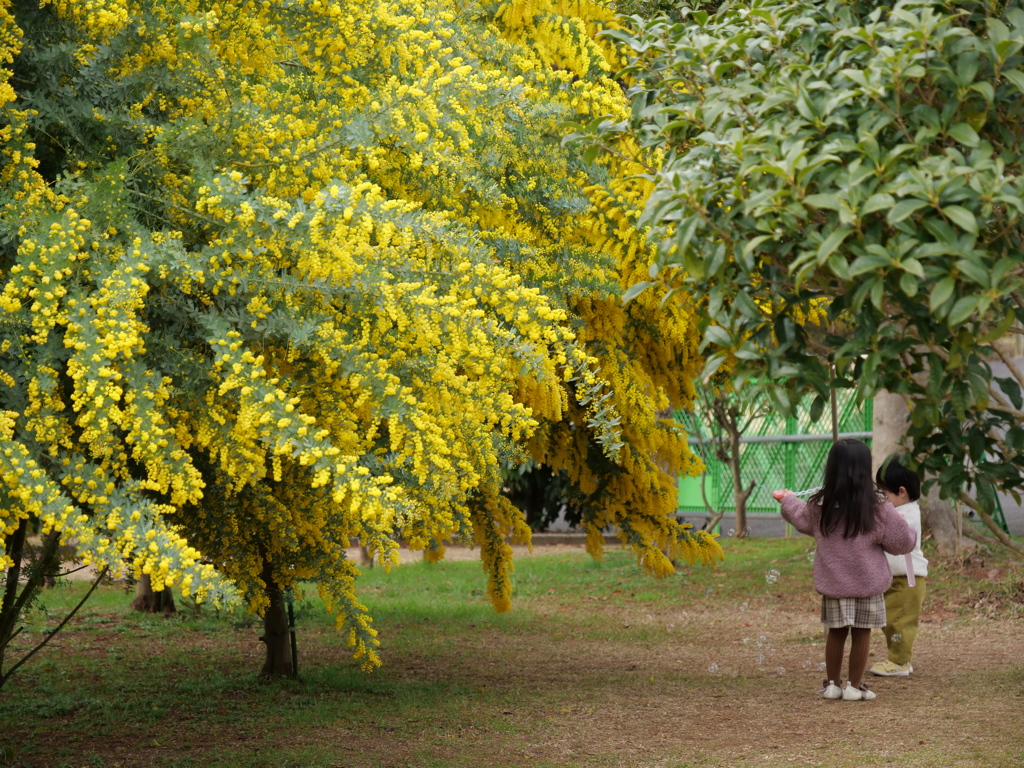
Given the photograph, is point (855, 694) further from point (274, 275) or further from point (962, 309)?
point (962, 309)

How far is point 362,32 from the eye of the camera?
4805 mm

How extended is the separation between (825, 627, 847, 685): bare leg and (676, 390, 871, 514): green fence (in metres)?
8.64

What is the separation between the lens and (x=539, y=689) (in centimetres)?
720

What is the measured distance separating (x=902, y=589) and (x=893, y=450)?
376 centimetres

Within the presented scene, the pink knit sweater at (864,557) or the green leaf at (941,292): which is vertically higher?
the green leaf at (941,292)

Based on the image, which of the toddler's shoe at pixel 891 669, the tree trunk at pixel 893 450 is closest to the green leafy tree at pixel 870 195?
the toddler's shoe at pixel 891 669

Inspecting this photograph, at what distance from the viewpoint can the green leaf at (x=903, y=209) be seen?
8.36ft

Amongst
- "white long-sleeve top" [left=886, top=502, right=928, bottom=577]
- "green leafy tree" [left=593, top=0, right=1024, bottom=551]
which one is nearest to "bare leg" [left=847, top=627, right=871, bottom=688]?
"white long-sleeve top" [left=886, top=502, right=928, bottom=577]

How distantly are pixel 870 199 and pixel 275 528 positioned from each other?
3.15m

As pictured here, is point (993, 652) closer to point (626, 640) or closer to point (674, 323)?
point (626, 640)

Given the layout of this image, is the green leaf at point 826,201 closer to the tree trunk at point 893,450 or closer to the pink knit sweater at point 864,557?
the pink knit sweater at point 864,557

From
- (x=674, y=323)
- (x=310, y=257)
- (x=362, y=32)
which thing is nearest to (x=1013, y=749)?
(x=674, y=323)

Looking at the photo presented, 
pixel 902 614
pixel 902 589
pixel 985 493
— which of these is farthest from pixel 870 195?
pixel 902 614

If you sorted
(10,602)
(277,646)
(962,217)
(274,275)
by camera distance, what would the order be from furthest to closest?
1. (277,646)
2. (10,602)
3. (274,275)
4. (962,217)
